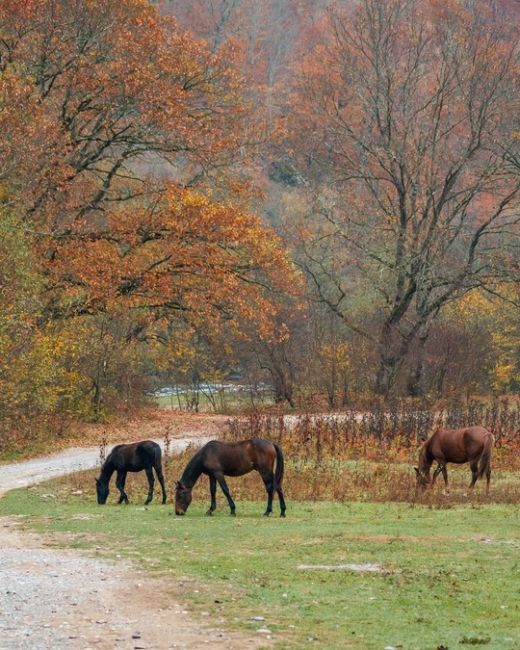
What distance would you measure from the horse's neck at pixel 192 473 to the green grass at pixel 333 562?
0.56 m

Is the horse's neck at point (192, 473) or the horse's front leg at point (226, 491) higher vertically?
the horse's neck at point (192, 473)

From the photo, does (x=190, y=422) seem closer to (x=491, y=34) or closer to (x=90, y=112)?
(x=90, y=112)

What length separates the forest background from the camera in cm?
3344

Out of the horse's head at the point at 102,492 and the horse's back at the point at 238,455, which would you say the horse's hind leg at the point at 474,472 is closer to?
the horse's back at the point at 238,455

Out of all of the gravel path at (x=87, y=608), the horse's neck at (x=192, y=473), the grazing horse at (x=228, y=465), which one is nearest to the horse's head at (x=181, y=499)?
the grazing horse at (x=228, y=465)

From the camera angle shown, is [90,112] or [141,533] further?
[90,112]

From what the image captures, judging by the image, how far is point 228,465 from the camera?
19.8 m

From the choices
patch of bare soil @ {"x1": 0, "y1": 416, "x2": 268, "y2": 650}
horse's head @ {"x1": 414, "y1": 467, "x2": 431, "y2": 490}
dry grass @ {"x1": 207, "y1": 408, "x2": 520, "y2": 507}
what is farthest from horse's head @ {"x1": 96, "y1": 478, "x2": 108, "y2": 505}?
horse's head @ {"x1": 414, "y1": 467, "x2": 431, "y2": 490}

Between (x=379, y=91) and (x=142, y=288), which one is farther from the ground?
(x=379, y=91)

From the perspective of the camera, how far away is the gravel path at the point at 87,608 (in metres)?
9.81

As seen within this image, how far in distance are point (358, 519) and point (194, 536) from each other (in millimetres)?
2987

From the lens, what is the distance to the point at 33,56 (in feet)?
113

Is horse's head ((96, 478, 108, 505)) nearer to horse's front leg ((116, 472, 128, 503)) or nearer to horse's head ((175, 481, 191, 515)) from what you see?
horse's front leg ((116, 472, 128, 503))

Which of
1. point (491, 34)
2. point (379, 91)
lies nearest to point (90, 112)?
point (379, 91)
